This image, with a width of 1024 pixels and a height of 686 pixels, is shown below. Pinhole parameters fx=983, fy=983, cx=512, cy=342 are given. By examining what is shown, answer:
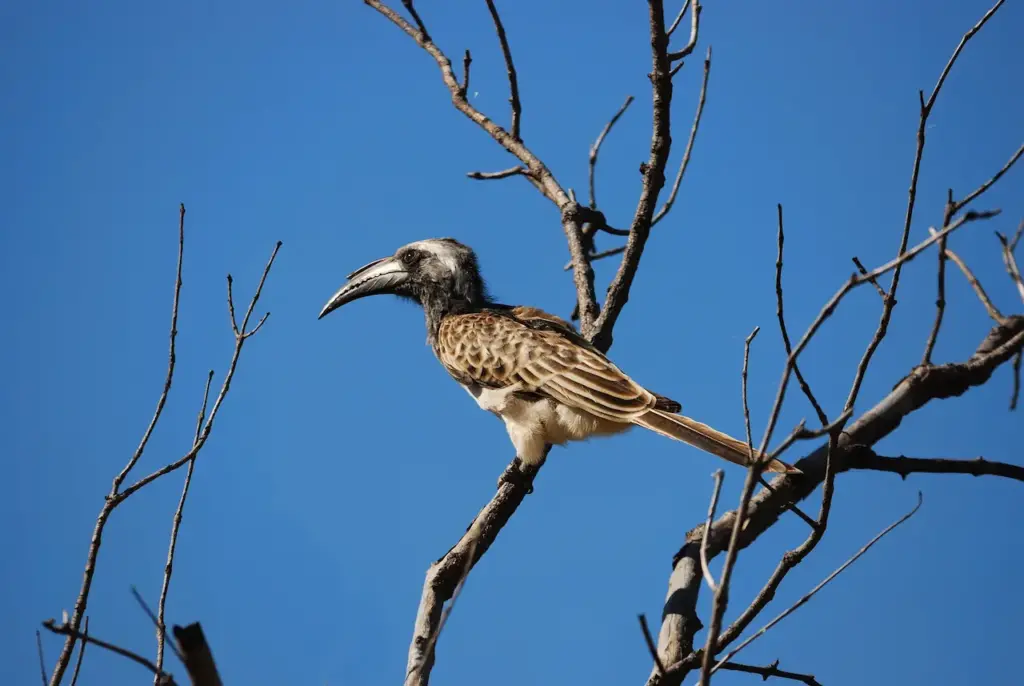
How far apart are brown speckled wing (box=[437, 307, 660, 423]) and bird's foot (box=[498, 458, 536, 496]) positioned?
1.47ft

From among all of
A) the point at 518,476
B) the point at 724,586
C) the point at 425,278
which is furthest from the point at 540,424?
the point at 724,586

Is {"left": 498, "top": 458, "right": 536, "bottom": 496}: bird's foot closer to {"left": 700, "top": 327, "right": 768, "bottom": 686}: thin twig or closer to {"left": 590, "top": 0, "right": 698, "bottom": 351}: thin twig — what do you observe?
{"left": 590, "top": 0, "right": 698, "bottom": 351}: thin twig

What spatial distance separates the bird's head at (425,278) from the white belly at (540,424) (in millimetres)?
1346

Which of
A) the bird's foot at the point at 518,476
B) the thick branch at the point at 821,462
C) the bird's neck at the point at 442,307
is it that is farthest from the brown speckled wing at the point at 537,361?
the thick branch at the point at 821,462

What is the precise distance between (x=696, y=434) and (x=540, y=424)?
118 cm

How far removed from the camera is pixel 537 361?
5754 millimetres

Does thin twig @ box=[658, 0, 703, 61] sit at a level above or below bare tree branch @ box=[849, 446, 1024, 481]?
above

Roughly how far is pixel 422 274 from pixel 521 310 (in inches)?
37.6

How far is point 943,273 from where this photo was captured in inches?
129

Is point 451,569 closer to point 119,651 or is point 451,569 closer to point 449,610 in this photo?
point 449,610

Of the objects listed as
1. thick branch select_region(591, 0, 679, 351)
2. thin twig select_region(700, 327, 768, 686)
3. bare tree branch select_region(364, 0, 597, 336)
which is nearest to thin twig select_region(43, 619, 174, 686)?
thin twig select_region(700, 327, 768, 686)

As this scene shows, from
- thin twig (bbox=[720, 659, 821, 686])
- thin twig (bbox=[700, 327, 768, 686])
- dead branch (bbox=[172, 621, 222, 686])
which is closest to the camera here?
dead branch (bbox=[172, 621, 222, 686])

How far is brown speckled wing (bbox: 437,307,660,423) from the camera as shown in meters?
5.34

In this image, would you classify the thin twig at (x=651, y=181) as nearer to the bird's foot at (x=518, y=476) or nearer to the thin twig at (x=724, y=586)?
the bird's foot at (x=518, y=476)
